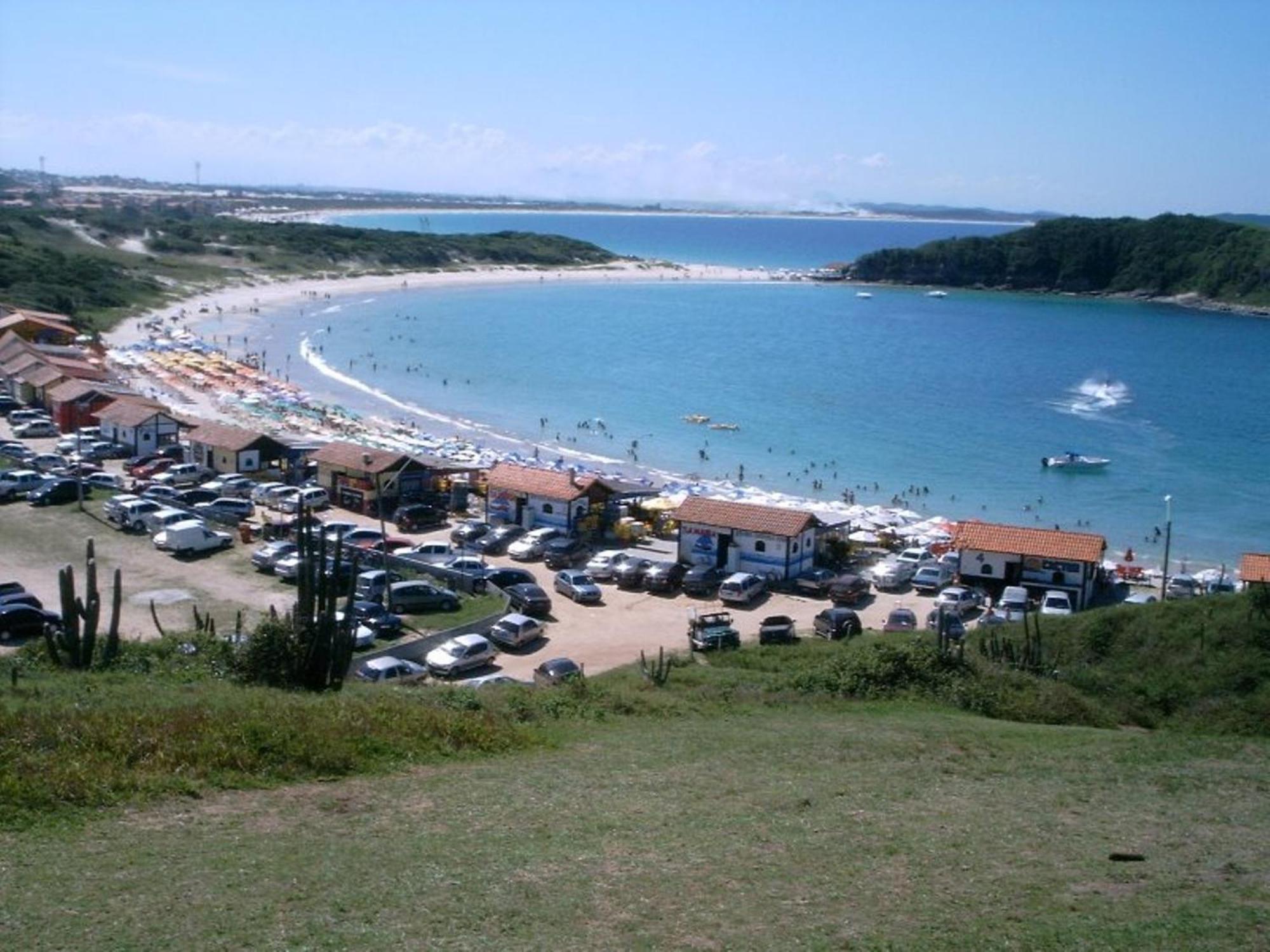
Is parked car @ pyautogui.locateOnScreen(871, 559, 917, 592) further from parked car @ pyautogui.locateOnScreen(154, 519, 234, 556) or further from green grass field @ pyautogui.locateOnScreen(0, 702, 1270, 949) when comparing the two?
parked car @ pyautogui.locateOnScreen(154, 519, 234, 556)

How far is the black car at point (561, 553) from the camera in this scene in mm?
33156

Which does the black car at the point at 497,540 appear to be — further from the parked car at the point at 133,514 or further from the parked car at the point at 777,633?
the parked car at the point at 777,633

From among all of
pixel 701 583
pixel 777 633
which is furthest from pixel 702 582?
pixel 777 633

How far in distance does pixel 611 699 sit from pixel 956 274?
15025 centimetres

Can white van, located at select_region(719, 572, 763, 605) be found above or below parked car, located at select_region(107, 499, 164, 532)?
below

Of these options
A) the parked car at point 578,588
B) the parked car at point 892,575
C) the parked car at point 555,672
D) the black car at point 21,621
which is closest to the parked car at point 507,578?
the parked car at point 578,588

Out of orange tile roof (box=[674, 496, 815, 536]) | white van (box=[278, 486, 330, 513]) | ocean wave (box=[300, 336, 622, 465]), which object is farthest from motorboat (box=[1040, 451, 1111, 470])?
white van (box=[278, 486, 330, 513])

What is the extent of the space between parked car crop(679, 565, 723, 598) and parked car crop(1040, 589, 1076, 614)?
315 inches

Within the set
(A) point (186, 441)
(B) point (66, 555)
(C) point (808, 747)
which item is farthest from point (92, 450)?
(C) point (808, 747)

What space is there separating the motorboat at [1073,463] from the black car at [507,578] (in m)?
31.6

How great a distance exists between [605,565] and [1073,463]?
29747mm

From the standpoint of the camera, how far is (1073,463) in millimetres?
54375

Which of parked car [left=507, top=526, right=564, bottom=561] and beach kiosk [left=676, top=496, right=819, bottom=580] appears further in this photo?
parked car [left=507, top=526, right=564, bottom=561]

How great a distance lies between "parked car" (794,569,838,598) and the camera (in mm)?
31750
